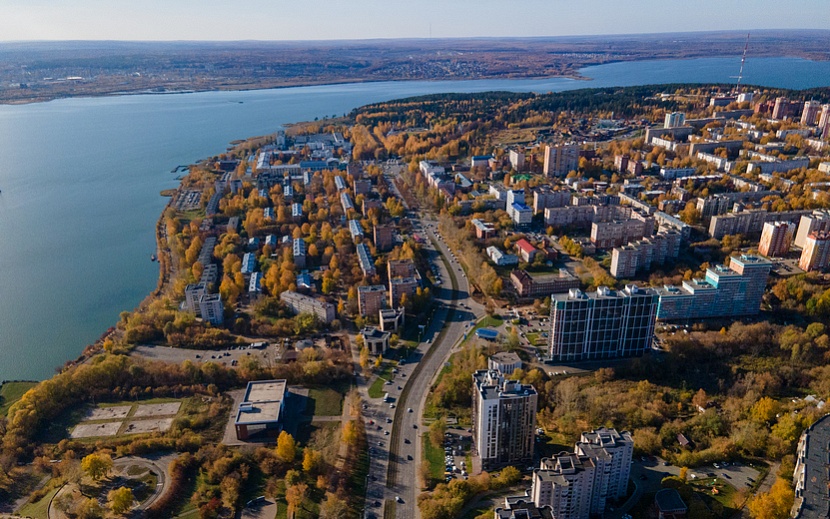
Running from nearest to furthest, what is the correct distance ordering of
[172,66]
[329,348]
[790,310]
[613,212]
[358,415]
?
[358,415], [329,348], [790,310], [613,212], [172,66]

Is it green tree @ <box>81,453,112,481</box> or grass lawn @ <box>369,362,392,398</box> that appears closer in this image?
green tree @ <box>81,453,112,481</box>

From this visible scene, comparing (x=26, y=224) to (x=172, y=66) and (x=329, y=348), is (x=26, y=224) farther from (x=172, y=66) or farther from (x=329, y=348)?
(x=172, y=66)

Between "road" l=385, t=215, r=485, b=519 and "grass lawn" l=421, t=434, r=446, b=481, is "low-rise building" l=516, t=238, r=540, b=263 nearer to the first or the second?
"road" l=385, t=215, r=485, b=519

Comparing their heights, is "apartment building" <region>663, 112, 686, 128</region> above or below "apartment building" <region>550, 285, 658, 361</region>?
above

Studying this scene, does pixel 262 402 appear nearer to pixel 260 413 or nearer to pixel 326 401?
pixel 260 413

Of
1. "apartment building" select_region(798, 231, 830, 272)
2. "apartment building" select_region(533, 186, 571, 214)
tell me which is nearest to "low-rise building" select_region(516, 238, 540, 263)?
"apartment building" select_region(533, 186, 571, 214)

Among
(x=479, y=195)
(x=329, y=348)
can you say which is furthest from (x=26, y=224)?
(x=479, y=195)

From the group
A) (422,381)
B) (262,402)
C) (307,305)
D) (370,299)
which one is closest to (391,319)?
(370,299)
